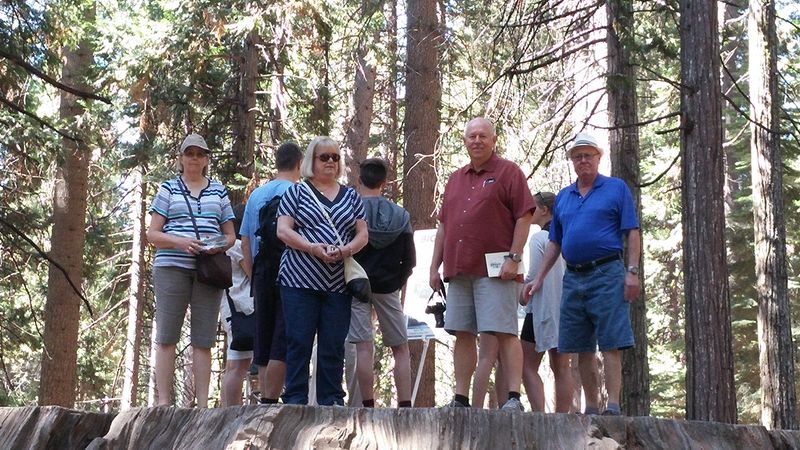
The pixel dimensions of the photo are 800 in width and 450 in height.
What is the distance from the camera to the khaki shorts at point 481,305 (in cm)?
586

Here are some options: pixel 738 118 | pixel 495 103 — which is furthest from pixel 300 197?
pixel 738 118

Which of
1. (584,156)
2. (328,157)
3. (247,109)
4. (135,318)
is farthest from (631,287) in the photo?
(135,318)

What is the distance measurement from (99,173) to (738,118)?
13.9 metres

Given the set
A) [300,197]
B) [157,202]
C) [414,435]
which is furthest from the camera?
[157,202]

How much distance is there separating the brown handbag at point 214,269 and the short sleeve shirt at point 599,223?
2.09 metres

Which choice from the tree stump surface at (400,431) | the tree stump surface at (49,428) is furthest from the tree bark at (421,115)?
the tree stump surface at (400,431)

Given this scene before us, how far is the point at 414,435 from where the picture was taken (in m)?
3.88

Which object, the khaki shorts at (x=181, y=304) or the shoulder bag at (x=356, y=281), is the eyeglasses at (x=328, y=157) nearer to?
the shoulder bag at (x=356, y=281)

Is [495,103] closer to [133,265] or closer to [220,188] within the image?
[220,188]

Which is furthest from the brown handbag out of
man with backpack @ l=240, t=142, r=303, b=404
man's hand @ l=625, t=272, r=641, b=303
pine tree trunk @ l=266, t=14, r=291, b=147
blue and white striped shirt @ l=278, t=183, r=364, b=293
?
pine tree trunk @ l=266, t=14, r=291, b=147

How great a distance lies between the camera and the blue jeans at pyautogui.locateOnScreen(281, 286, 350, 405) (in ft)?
18.3

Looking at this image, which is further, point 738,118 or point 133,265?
point 738,118

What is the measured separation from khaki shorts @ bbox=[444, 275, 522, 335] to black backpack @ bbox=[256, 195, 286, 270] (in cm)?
111

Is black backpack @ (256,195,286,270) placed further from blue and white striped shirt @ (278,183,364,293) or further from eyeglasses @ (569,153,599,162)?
eyeglasses @ (569,153,599,162)
